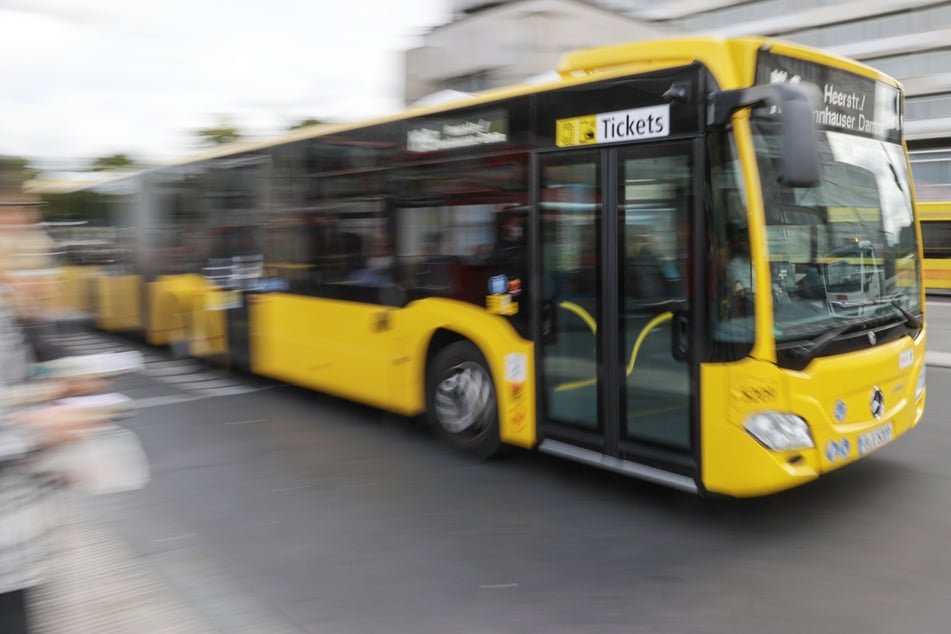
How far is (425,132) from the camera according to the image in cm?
662

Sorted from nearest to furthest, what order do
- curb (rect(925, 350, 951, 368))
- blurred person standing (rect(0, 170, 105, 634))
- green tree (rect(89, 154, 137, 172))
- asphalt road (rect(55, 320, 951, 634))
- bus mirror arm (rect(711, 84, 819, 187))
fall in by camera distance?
blurred person standing (rect(0, 170, 105, 634))
asphalt road (rect(55, 320, 951, 634))
bus mirror arm (rect(711, 84, 819, 187))
curb (rect(925, 350, 951, 368))
green tree (rect(89, 154, 137, 172))

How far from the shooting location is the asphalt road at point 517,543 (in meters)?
3.80

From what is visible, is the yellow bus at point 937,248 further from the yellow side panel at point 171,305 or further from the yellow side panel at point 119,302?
the yellow side panel at point 119,302

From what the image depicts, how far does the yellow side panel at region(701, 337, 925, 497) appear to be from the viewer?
4.43 metres

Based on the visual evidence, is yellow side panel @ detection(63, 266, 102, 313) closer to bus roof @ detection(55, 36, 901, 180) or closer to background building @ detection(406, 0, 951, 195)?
bus roof @ detection(55, 36, 901, 180)

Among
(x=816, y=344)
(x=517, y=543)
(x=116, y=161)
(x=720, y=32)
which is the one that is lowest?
(x=517, y=543)

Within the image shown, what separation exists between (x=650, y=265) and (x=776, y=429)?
1195 mm

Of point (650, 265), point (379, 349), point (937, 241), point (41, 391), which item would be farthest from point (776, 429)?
point (937, 241)

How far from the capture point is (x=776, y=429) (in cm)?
444

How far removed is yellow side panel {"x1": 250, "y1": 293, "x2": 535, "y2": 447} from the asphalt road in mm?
484

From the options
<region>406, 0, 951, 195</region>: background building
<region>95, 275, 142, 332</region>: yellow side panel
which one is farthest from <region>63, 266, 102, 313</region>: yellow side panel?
<region>406, 0, 951, 195</region>: background building

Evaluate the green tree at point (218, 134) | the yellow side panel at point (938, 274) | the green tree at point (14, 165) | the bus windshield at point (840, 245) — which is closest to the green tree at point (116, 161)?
the green tree at point (218, 134)

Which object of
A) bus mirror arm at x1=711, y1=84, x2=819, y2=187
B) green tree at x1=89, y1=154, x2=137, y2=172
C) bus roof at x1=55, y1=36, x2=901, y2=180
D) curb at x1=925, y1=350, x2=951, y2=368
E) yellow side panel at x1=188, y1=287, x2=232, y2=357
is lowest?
curb at x1=925, y1=350, x2=951, y2=368

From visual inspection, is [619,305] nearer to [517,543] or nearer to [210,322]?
[517,543]
